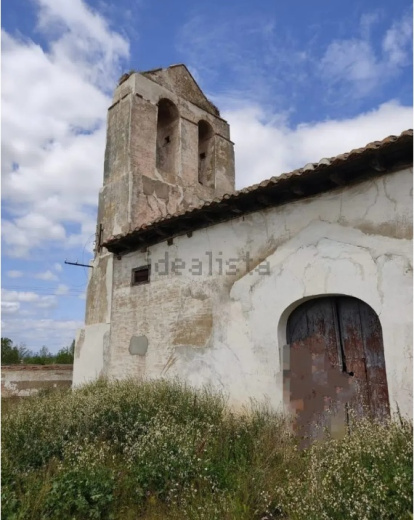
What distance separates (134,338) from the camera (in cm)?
817

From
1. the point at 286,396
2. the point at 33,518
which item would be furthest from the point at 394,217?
the point at 33,518

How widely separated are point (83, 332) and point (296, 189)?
6541 mm

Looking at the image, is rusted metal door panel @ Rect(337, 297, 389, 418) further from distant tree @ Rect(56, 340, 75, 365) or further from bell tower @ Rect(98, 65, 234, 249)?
distant tree @ Rect(56, 340, 75, 365)

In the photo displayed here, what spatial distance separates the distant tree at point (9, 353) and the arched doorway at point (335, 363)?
18685 millimetres

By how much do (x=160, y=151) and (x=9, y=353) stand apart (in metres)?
16.1

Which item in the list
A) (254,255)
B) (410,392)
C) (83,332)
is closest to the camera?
(410,392)

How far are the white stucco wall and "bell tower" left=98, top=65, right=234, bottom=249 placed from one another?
2004mm

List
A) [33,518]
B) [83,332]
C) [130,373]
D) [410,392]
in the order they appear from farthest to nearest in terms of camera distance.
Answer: [83,332]
[130,373]
[410,392]
[33,518]

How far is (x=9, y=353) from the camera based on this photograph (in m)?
21.4

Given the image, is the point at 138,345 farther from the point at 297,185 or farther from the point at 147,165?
the point at 147,165

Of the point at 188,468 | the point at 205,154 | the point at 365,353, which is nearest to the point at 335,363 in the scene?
the point at 365,353

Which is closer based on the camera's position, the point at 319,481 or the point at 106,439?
the point at 319,481

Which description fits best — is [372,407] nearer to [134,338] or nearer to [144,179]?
[134,338]

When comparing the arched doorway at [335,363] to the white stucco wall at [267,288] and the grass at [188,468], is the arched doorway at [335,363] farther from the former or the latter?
the grass at [188,468]
